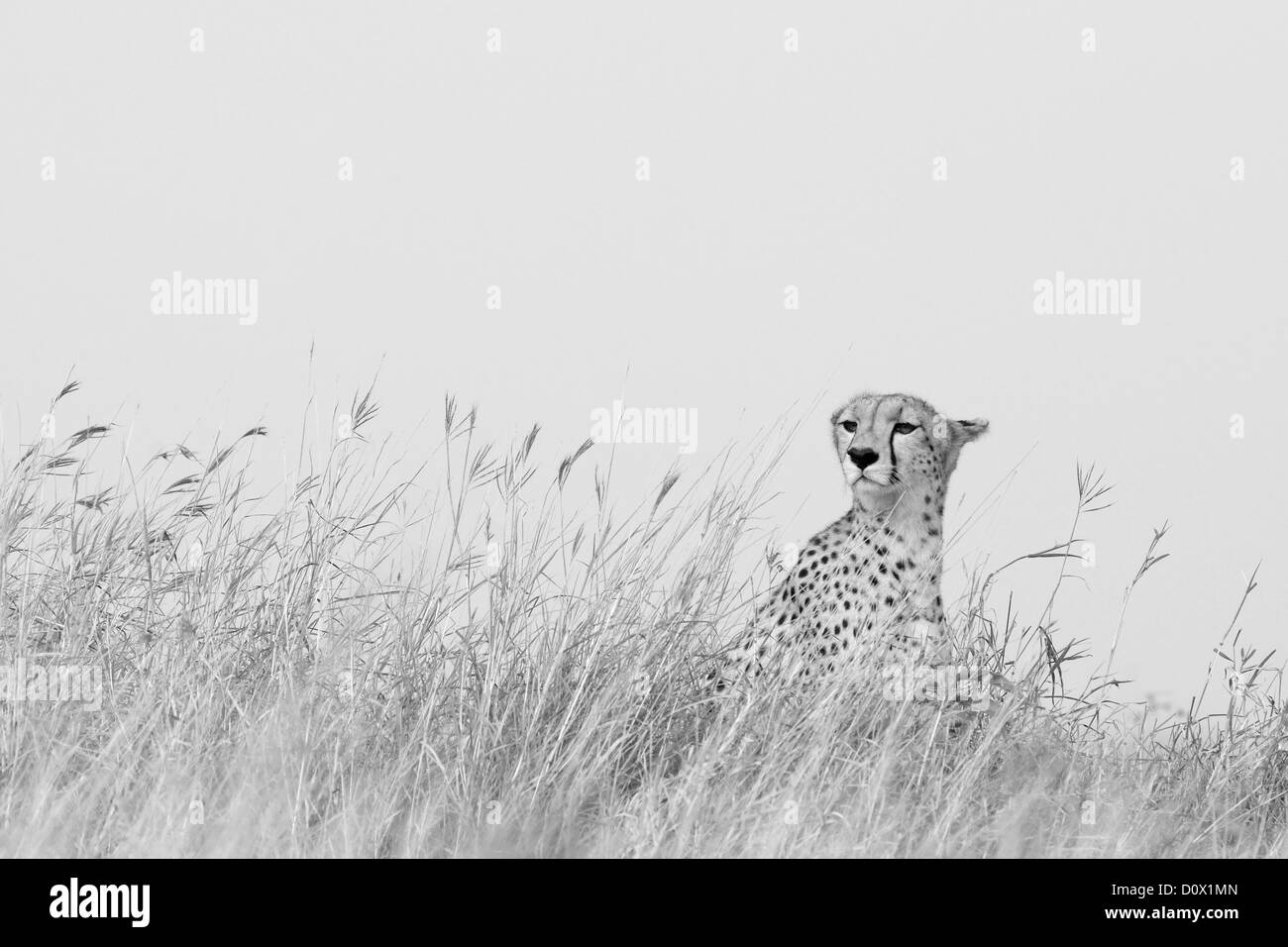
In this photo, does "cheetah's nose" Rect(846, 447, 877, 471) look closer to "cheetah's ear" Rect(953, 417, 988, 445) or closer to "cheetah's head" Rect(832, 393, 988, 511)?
"cheetah's head" Rect(832, 393, 988, 511)

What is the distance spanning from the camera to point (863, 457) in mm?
4941

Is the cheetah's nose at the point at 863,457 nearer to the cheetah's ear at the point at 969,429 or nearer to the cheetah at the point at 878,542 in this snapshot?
the cheetah at the point at 878,542

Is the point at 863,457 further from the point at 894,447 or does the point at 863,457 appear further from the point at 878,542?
the point at 878,542

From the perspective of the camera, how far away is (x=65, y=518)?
449 centimetres

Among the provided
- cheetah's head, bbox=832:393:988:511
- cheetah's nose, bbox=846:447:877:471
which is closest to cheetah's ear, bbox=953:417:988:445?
cheetah's head, bbox=832:393:988:511

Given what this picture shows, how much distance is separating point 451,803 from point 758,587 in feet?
3.88

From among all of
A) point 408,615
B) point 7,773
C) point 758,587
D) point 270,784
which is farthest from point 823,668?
point 7,773

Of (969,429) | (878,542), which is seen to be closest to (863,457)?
(878,542)

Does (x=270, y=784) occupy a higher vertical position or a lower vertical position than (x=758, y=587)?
lower

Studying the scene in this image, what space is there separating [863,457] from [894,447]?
0.45 feet

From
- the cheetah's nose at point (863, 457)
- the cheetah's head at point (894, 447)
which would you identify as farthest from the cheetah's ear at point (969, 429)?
the cheetah's nose at point (863, 457)

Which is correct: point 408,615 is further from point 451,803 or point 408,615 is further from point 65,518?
point 65,518
